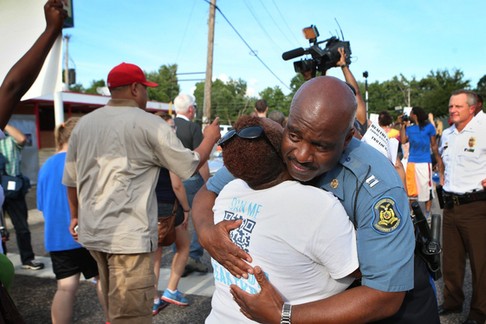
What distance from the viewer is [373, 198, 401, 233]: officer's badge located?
117 centimetres

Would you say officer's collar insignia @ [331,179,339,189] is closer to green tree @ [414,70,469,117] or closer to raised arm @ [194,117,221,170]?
raised arm @ [194,117,221,170]

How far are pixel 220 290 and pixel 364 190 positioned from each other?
0.64 m

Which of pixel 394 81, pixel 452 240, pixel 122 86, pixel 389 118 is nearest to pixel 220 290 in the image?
pixel 122 86

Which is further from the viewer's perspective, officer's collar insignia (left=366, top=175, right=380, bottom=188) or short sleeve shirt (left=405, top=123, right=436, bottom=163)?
short sleeve shirt (left=405, top=123, right=436, bottom=163)

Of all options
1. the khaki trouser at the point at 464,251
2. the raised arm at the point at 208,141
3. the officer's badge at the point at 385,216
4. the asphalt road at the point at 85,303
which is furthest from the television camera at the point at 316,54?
the asphalt road at the point at 85,303

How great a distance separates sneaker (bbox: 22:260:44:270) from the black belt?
15.3ft

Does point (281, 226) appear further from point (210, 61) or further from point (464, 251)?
point (210, 61)

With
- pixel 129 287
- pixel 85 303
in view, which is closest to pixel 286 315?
pixel 129 287

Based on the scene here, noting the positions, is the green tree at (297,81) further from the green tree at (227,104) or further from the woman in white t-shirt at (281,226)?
the green tree at (227,104)

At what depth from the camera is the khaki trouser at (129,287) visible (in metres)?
2.45

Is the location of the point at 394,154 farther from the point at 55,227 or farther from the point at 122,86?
the point at 55,227

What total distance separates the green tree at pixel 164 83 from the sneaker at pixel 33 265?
213 ft

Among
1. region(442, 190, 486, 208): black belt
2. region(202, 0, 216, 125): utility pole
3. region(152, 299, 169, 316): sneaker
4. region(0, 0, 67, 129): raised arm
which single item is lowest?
region(152, 299, 169, 316): sneaker

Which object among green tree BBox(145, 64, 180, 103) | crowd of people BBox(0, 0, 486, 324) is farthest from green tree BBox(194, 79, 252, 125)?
crowd of people BBox(0, 0, 486, 324)
